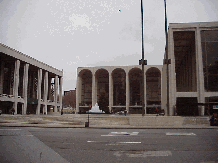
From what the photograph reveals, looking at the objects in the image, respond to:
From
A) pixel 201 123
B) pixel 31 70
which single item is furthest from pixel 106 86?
pixel 201 123

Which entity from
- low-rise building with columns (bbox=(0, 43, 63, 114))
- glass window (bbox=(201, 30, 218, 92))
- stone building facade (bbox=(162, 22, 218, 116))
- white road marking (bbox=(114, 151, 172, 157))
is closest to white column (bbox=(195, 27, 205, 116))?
stone building facade (bbox=(162, 22, 218, 116))

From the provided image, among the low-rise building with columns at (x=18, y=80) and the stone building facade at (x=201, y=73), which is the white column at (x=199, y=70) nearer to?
the stone building facade at (x=201, y=73)

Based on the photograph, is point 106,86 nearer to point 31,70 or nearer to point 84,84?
point 84,84

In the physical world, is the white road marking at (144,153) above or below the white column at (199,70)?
below

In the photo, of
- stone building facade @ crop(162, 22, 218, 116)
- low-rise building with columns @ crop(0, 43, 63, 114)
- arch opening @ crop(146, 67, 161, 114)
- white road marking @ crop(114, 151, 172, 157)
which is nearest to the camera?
white road marking @ crop(114, 151, 172, 157)

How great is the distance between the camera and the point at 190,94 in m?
48.9

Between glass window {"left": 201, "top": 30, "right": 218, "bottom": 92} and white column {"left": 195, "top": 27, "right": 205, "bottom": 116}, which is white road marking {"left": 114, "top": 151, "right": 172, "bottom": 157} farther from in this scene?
white column {"left": 195, "top": 27, "right": 205, "bottom": 116}

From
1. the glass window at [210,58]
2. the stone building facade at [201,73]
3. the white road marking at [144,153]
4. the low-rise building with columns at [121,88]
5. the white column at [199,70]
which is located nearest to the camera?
the white road marking at [144,153]

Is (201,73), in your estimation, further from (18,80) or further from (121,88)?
(121,88)

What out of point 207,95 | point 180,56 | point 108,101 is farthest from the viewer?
point 108,101

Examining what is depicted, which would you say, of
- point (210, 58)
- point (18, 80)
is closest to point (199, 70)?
point (210, 58)

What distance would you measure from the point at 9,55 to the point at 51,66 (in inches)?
1060

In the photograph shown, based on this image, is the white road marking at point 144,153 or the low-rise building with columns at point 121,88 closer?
the white road marking at point 144,153

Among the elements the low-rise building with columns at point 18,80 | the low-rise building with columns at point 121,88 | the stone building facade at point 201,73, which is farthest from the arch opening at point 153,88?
the stone building facade at point 201,73
